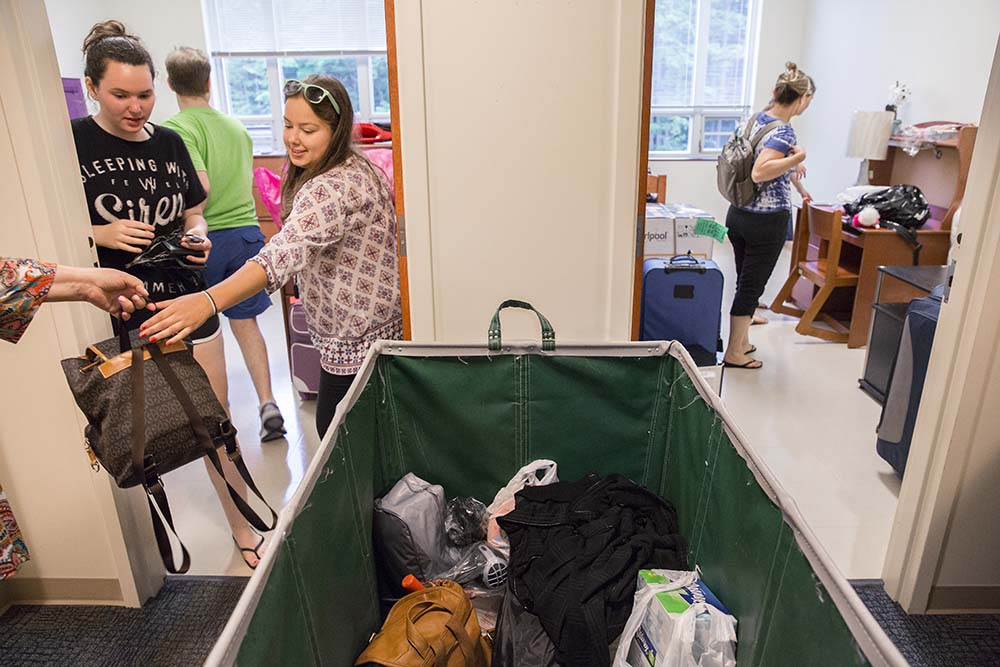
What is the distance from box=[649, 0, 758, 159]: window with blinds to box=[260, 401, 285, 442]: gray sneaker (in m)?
5.17

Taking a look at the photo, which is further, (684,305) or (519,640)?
(684,305)

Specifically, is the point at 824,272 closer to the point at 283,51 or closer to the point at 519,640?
the point at 519,640

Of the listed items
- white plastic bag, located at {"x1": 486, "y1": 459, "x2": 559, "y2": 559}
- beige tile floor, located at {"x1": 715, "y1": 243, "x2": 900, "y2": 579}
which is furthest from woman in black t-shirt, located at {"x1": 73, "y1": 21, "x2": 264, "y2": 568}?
beige tile floor, located at {"x1": 715, "y1": 243, "x2": 900, "y2": 579}

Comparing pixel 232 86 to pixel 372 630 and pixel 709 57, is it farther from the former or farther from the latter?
pixel 372 630

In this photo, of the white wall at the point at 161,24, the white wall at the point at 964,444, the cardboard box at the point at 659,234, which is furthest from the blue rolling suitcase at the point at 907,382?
the white wall at the point at 161,24

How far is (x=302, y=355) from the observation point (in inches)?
128

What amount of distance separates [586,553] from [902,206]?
3.57m

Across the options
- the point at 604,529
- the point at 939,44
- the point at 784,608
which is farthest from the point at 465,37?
the point at 939,44

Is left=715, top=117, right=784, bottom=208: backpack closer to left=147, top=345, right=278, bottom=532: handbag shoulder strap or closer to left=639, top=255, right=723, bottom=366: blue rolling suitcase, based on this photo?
left=639, top=255, right=723, bottom=366: blue rolling suitcase

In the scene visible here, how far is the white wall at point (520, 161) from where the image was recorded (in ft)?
5.20

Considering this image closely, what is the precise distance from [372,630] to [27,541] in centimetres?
124

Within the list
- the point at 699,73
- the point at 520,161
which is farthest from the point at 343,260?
the point at 699,73

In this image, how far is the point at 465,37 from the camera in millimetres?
1591

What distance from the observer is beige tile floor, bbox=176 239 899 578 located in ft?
7.61
